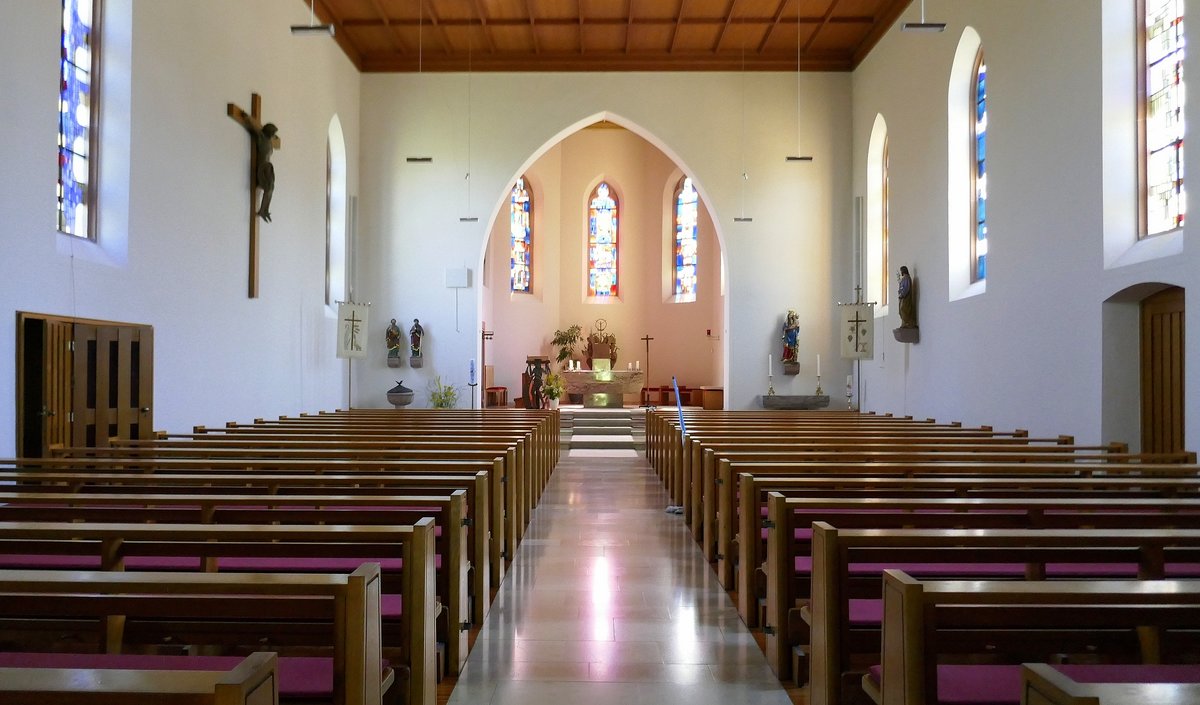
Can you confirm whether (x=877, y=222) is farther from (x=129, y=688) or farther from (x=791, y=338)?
(x=129, y=688)

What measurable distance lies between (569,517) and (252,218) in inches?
221

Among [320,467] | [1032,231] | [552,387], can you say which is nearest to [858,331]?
[1032,231]

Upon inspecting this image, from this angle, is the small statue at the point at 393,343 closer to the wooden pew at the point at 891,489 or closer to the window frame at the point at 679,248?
the window frame at the point at 679,248

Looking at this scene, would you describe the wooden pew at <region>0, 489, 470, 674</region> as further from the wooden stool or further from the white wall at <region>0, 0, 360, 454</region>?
the wooden stool

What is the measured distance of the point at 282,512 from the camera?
126 inches

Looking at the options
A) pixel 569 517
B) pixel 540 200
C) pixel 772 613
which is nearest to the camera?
pixel 772 613

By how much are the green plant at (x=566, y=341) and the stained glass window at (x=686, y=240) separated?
2.34 meters

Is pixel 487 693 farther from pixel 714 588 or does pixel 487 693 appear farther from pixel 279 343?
pixel 279 343

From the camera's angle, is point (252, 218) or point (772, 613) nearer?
point (772, 613)

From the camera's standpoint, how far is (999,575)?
320cm

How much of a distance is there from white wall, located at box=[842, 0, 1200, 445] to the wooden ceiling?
174cm

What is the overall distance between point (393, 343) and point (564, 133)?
14.3 ft

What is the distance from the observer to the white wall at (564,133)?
15039mm

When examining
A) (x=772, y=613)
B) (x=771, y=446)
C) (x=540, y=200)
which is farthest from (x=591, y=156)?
(x=772, y=613)
